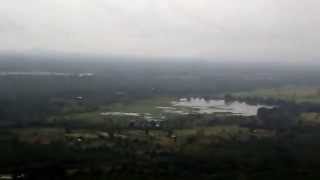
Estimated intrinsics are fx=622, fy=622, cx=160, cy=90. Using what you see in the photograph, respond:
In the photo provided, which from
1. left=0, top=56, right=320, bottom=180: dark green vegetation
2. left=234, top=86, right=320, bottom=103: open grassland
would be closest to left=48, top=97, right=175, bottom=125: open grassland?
left=0, top=56, right=320, bottom=180: dark green vegetation

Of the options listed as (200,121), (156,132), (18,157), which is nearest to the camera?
(18,157)

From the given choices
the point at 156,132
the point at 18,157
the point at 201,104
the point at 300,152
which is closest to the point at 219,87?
the point at 201,104

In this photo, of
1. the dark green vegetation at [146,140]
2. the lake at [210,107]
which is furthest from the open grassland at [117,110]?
the lake at [210,107]

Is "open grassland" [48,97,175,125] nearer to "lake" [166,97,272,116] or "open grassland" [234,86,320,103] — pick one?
"lake" [166,97,272,116]

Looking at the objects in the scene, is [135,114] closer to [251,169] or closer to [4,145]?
[4,145]

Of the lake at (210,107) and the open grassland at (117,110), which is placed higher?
the open grassland at (117,110)

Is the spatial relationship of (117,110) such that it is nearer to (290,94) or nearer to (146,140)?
(146,140)

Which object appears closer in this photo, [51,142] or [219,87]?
[51,142]

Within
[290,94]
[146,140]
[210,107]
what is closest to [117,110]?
[210,107]

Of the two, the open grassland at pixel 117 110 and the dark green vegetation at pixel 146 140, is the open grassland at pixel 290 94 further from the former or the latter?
the open grassland at pixel 117 110
